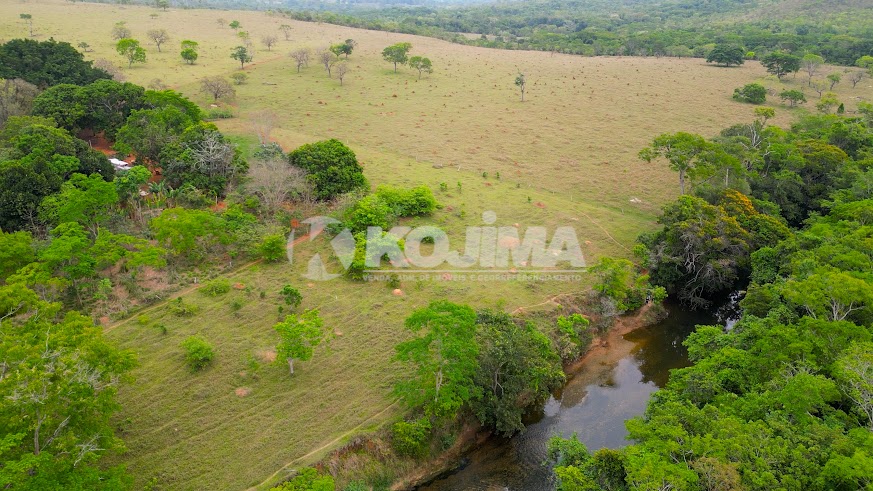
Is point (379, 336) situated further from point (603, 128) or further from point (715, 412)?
point (603, 128)

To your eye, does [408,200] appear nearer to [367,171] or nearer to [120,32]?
[367,171]

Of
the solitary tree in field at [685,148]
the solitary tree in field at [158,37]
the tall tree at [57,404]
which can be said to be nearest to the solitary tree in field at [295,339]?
the tall tree at [57,404]

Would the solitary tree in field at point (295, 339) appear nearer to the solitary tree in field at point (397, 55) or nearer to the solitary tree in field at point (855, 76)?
the solitary tree in field at point (397, 55)

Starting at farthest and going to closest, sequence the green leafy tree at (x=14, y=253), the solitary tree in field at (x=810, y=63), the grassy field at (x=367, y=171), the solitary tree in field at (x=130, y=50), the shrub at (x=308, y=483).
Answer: the solitary tree in field at (x=810, y=63) → the solitary tree in field at (x=130, y=50) → the green leafy tree at (x=14, y=253) → the grassy field at (x=367, y=171) → the shrub at (x=308, y=483)

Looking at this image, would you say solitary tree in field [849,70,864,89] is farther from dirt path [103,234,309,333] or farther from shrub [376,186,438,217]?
dirt path [103,234,309,333]

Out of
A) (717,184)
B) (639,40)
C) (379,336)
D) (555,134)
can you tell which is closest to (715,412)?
(379,336)

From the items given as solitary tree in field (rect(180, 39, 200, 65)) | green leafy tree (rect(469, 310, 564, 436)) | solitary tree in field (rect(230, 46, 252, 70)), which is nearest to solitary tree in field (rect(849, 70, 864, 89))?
green leafy tree (rect(469, 310, 564, 436))
